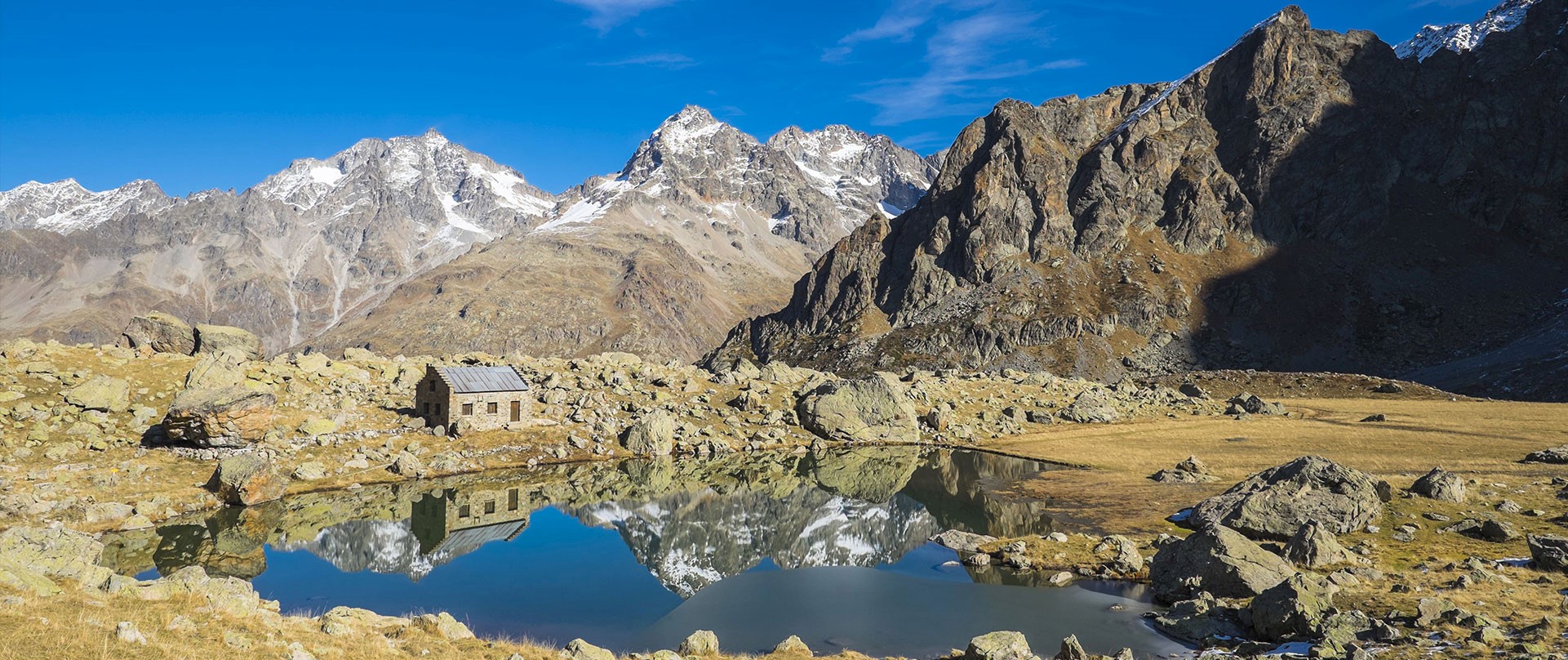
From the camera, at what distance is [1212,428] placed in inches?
3556

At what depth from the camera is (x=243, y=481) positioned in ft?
172

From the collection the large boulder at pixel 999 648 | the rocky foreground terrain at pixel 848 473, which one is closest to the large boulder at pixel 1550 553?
the rocky foreground terrain at pixel 848 473

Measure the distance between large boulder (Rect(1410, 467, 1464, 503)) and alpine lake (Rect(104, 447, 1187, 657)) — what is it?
69.7 feet

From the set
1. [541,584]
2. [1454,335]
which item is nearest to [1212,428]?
[541,584]

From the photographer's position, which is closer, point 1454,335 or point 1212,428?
point 1212,428

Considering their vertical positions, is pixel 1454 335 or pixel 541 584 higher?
pixel 1454 335

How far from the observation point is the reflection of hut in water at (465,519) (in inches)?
1850

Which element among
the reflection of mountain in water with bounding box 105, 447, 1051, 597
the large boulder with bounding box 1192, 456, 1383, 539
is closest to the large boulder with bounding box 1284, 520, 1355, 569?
the large boulder with bounding box 1192, 456, 1383, 539

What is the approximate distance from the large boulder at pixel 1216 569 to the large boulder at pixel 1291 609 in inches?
129

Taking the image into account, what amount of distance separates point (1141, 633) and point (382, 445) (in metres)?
58.0

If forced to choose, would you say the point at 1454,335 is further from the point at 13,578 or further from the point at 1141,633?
the point at 13,578

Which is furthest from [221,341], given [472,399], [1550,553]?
[1550,553]

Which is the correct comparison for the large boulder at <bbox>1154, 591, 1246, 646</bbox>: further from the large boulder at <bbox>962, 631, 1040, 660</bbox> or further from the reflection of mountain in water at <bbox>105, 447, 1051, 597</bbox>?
the reflection of mountain in water at <bbox>105, 447, 1051, 597</bbox>

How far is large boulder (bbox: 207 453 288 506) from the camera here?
5234 cm
